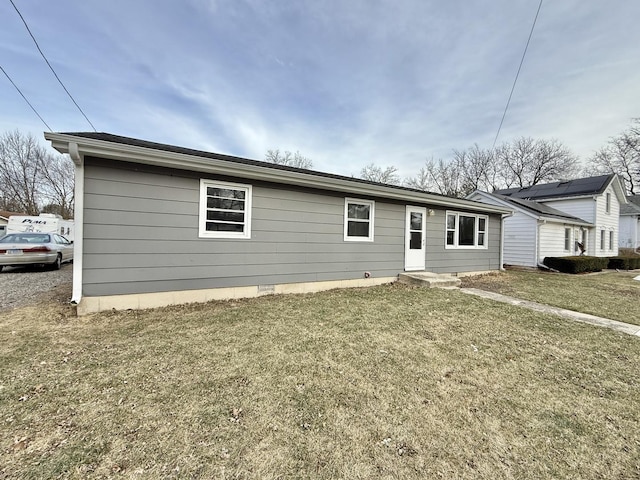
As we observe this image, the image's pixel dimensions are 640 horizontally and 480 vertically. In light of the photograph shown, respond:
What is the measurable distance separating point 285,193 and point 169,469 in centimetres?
501

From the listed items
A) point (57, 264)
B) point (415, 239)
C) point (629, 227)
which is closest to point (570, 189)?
point (629, 227)

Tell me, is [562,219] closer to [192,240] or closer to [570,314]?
[570,314]

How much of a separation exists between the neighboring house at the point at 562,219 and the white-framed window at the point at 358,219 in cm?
987

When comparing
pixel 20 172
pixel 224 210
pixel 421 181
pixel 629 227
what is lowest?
pixel 224 210

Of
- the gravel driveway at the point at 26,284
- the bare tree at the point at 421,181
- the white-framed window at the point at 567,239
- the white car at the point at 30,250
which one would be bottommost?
the gravel driveway at the point at 26,284

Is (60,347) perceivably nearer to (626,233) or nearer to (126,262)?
(126,262)

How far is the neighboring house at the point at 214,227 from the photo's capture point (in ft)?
14.4

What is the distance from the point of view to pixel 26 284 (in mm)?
6852

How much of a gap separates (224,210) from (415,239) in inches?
222

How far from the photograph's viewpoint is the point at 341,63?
35.9 feet

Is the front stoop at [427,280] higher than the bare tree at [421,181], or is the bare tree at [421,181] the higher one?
the bare tree at [421,181]

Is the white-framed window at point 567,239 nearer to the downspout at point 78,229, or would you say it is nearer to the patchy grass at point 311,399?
the patchy grass at point 311,399

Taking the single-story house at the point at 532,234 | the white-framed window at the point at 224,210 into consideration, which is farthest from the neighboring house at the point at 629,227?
the white-framed window at the point at 224,210

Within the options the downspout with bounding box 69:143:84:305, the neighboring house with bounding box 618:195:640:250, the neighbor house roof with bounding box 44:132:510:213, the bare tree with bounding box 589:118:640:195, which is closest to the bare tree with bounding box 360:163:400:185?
the neighboring house with bounding box 618:195:640:250
